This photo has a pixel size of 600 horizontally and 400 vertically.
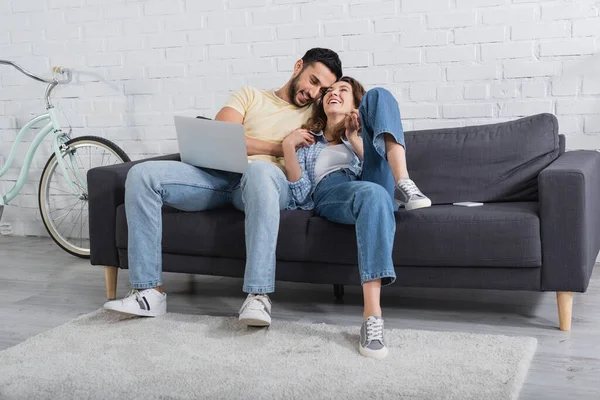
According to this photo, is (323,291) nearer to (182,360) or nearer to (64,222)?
(182,360)

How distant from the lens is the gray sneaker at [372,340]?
7.30 feet

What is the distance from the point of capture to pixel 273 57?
149 inches

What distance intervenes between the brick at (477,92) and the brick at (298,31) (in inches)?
30.7

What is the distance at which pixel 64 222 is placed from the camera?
4340 millimetres

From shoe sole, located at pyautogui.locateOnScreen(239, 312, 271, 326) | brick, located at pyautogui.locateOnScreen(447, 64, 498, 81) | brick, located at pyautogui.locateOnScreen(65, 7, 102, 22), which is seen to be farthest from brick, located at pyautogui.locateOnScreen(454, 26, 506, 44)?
brick, located at pyautogui.locateOnScreen(65, 7, 102, 22)

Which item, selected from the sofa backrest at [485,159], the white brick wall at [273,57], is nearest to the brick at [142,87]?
the white brick wall at [273,57]

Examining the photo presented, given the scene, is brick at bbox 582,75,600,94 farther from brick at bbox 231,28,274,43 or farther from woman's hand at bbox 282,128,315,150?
brick at bbox 231,28,274,43

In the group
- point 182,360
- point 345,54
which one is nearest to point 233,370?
point 182,360

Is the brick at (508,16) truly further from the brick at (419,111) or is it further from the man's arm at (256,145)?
the man's arm at (256,145)

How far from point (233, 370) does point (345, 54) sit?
194 cm

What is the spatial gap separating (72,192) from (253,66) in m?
1.32

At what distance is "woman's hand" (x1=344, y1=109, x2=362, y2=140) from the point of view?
2752 millimetres

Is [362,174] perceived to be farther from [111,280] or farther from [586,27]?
[586,27]

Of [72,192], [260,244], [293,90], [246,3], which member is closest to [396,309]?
[260,244]
